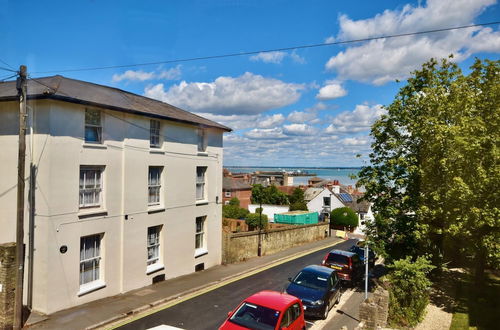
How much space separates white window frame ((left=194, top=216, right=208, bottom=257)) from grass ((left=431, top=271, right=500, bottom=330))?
1283 centimetres

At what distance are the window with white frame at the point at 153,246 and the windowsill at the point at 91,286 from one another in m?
3.10

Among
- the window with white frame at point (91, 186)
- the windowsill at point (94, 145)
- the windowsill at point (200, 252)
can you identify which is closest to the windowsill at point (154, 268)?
the windowsill at point (200, 252)

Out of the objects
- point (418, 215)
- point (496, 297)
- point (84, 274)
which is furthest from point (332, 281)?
point (84, 274)

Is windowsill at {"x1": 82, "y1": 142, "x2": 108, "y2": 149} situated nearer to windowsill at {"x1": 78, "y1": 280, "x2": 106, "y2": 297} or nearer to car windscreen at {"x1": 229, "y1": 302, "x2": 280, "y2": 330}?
windowsill at {"x1": 78, "y1": 280, "x2": 106, "y2": 297}

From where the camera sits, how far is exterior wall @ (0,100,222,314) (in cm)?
1423

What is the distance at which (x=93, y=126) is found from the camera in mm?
16031

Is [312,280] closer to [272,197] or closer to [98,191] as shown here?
[98,191]

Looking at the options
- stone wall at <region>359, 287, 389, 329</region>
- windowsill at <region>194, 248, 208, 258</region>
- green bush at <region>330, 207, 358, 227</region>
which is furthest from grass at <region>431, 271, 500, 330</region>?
green bush at <region>330, 207, 358, 227</region>

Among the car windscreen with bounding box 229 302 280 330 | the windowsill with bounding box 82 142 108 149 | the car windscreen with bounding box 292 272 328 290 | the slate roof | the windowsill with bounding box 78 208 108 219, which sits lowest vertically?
the car windscreen with bounding box 292 272 328 290

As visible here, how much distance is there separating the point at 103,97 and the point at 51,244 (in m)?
6.92

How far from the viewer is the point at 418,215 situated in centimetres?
1684

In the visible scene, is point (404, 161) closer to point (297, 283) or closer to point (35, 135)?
point (297, 283)

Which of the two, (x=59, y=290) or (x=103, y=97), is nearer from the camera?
(x=59, y=290)

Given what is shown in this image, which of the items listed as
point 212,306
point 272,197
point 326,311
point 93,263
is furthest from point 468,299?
point 272,197
